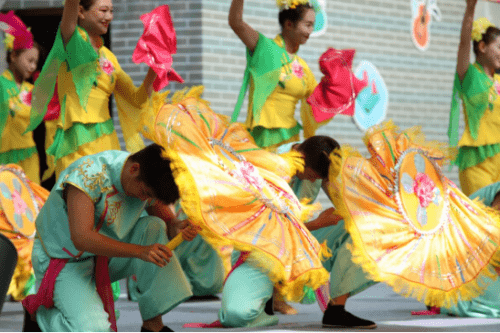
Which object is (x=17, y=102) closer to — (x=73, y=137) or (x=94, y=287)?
(x=73, y=137)

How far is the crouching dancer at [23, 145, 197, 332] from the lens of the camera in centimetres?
259

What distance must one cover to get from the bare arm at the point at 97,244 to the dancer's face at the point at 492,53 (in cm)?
267

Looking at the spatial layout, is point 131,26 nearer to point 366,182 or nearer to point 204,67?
point 204,67

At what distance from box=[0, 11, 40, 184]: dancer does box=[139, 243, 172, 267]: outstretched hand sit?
7.49 feet

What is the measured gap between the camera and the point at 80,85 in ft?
11.6

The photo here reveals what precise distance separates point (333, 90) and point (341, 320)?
1.28 meters

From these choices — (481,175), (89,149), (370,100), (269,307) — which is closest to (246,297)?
(269,307)

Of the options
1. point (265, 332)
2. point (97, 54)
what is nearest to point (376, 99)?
point (97, 54)

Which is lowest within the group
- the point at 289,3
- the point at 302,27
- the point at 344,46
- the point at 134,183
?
the point at 344,46

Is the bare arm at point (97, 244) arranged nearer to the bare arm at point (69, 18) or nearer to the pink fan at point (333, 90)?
the bare arm at point (69, 18)

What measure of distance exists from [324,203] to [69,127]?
3355mm

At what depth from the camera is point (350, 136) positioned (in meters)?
6.86

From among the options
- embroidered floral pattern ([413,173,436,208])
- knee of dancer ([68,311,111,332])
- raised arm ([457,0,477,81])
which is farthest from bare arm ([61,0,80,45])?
raised arm ([457,0,477,81])

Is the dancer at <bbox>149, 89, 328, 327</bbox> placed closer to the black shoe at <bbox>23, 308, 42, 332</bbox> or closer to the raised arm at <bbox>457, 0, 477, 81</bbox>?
the black shoe at <bbox>23, 308, 42, 332</bbox>
